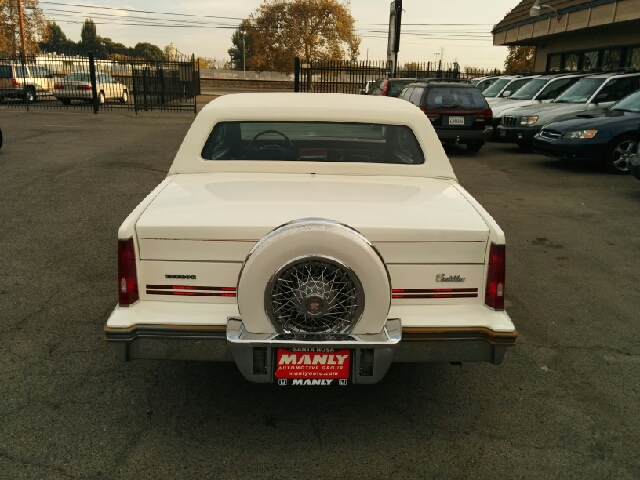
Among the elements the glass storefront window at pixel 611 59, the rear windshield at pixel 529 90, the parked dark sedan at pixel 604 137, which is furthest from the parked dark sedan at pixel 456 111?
the glass storefront window at pixel 611 59

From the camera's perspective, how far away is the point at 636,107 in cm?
1138

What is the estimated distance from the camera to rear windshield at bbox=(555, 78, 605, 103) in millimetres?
13555

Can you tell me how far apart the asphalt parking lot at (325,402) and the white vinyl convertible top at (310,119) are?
1320mm

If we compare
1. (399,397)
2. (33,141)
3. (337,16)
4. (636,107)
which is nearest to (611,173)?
(636,107)

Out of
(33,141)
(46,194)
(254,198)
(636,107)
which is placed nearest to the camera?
(254,198)

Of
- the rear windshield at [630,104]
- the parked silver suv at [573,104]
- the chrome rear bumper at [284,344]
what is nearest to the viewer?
the chrome rear bumper at [284,344]

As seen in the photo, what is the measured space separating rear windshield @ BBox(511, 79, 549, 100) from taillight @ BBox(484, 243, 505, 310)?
14745 millimetres

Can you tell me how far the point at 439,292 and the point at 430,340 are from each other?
0.24m

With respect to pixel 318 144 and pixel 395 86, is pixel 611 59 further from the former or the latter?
pixel 318 144

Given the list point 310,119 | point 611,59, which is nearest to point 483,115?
point 310,119

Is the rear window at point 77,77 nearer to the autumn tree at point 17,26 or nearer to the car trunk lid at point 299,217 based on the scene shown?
the autumn tree at point 17,26

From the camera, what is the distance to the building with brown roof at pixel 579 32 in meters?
20.1

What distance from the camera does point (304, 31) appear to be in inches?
2306

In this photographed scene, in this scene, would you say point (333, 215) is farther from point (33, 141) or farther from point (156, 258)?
point (33, 141)
